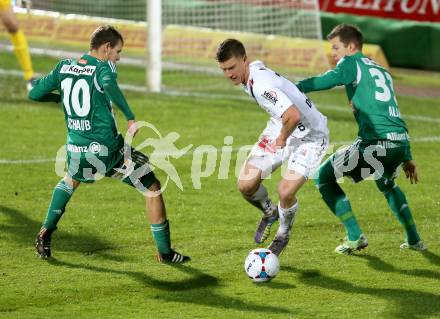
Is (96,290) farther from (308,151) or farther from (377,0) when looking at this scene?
(377,0)

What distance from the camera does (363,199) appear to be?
11102 millimetres

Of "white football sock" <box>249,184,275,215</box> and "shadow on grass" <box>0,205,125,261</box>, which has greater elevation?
"white football sock" <box>249,184,275,215</box>

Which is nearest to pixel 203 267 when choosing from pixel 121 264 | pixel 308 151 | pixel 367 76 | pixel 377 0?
pixel 121 264

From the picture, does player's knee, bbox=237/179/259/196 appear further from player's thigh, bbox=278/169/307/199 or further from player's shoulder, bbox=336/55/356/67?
player's shoulder, bbox=336/55/356/67

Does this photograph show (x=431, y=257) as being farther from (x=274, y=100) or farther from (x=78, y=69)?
(x=78, y=69)

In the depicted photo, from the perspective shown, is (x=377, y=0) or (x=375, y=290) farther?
(x=377, y=0)

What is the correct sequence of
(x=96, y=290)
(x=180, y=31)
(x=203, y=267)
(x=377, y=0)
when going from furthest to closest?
(x=377, y=0), (x=180, y=31), (x=203, y=267), (x=96, y=290)

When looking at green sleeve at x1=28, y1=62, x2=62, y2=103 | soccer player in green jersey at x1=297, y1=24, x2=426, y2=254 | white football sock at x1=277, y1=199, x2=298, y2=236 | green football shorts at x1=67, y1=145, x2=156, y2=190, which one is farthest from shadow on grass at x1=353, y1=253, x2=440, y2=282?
green sleeve at x1=28, y1=62, x2=62, y2=103

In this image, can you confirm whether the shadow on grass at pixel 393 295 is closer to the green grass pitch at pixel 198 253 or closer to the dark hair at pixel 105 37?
the green grass pitch at pixel 198 253

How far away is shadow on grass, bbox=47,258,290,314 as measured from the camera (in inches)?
298

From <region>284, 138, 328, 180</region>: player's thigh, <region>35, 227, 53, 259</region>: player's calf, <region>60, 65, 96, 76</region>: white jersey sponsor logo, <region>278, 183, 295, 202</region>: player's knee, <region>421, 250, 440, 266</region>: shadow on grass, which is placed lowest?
<region>35, 227, 53, 259</region>: player's calf

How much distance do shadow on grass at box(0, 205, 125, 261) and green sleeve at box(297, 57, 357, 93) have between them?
208cm

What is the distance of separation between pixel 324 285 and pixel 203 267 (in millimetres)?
1037

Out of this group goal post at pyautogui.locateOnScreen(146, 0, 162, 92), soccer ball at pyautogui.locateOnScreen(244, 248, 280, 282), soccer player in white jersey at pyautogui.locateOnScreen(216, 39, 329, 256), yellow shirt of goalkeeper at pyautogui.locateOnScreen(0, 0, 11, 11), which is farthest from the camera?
goal post at pyautogui.locateOnScreen(146, 0, 162, 92)
